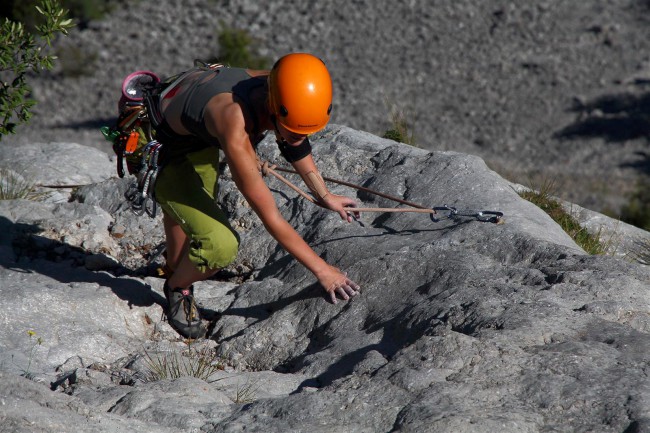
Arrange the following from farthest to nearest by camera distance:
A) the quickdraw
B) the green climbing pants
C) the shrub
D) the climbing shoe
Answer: the shrub < the climbing shoe < the quickdraw < the green climbing pants

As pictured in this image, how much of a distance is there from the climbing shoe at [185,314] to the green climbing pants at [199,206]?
1.14ft

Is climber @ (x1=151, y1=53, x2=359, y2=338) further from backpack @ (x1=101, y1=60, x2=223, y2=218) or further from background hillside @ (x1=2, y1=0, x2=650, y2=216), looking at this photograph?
background hillside @ (x1=2, y1=0, x2=650, y2=216)

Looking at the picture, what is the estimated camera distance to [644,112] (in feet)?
54.7

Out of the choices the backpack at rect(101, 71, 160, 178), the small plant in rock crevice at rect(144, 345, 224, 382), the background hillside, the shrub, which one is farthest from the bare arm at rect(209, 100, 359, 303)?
the background hillside

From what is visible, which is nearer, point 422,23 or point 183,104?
point 183,104

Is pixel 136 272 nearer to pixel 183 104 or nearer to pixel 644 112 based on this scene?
pixel 183 104

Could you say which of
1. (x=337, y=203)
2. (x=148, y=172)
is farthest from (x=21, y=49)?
(x=337, y=203)

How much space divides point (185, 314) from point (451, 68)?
14.1 meters

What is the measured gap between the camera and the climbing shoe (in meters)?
5.23

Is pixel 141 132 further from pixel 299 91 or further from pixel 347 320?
pixel 347 320

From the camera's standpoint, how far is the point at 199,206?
496cm

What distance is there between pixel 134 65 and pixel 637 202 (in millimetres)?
11268

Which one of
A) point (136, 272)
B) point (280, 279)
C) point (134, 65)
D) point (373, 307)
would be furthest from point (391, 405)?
point (134, 65)

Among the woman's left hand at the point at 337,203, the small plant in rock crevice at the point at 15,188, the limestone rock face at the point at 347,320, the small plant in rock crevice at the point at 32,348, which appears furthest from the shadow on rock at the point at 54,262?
the woman's left hand at the point at 337,203
